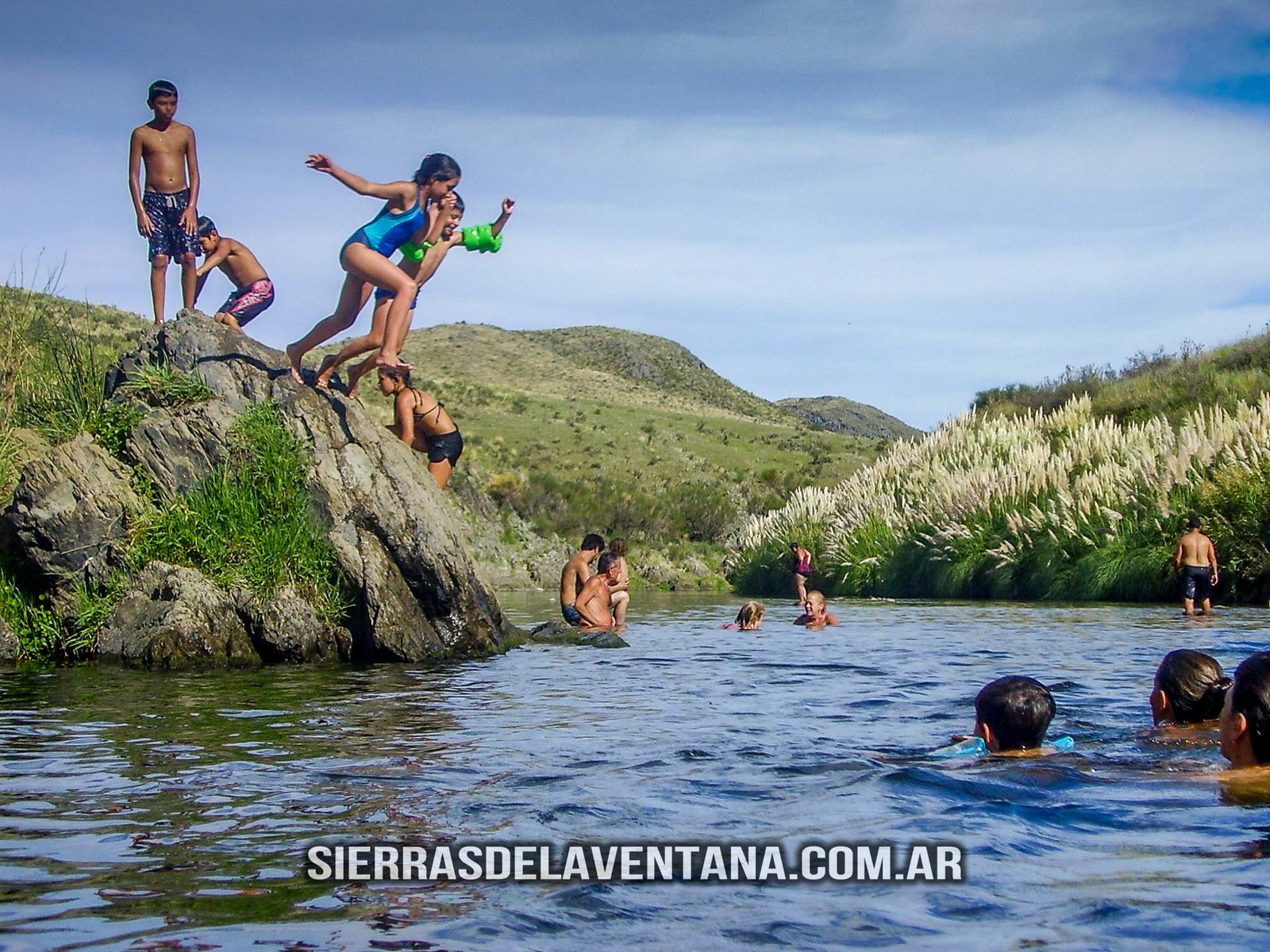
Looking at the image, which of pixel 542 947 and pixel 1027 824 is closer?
pixel 542 947

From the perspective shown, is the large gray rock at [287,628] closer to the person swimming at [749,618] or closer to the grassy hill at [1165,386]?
the person swimming at [749,618]

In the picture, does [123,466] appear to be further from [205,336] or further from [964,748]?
[964,748]

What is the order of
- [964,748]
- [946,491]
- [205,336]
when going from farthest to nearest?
[946,491], [205,336], [964,748]

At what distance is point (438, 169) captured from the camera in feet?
38.7

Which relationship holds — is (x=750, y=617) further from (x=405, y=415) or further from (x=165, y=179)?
(x=165, y=179)

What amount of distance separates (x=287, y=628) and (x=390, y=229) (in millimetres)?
3702

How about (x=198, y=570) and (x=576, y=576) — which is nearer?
(x=198, y=570)

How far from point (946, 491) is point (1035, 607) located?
5.51 m

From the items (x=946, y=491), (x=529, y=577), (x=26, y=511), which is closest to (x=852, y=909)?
(x=26, y=511)

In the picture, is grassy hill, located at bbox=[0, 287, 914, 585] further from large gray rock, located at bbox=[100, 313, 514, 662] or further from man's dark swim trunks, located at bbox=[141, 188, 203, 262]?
man's dark swim trunks, located at bbox=[141, 188, 203, 262]

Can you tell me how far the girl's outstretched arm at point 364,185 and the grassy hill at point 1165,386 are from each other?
1698 centimetres

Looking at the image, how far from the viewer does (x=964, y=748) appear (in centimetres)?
632

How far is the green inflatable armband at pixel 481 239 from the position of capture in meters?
12.2

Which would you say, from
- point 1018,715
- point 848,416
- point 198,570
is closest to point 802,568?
point 198,570
